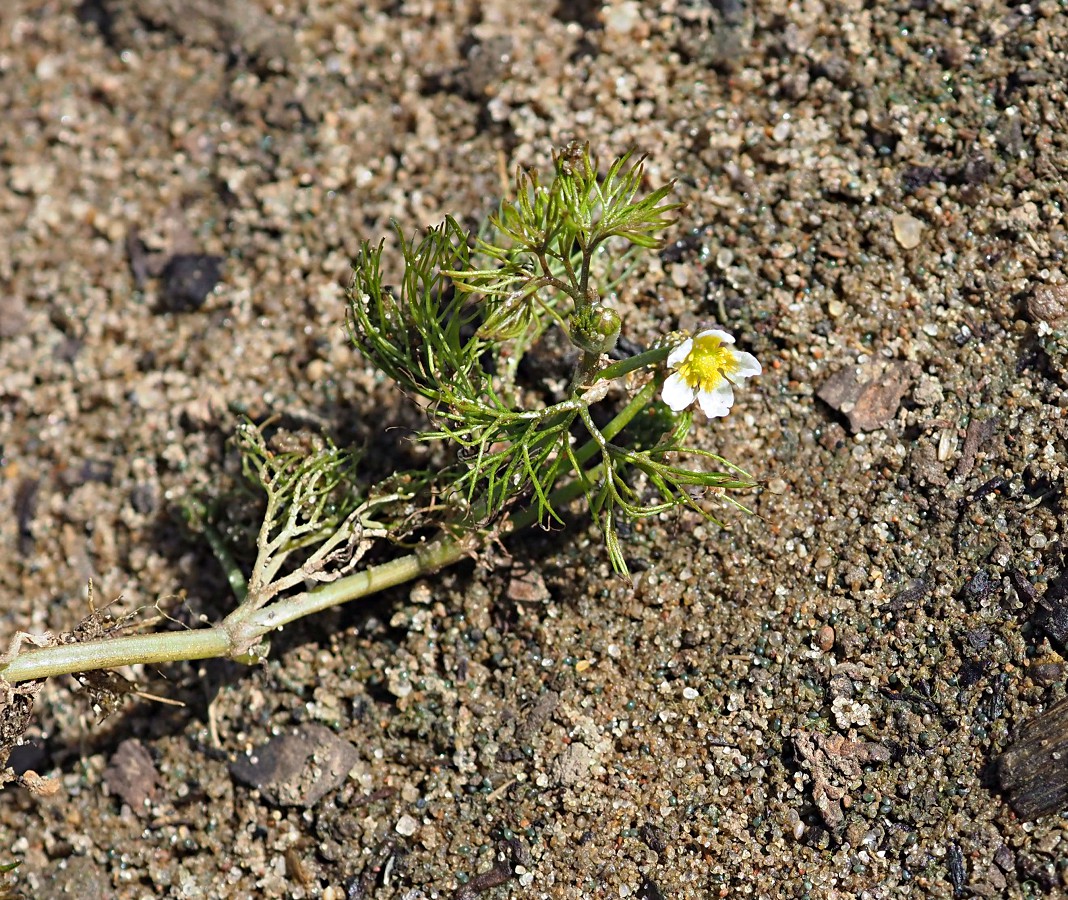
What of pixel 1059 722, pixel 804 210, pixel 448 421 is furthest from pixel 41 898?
pixel 804 210

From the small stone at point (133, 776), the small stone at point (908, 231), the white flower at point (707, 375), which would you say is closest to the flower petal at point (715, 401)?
the white flower at point (707, 375)

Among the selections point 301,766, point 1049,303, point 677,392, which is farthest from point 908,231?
point 301,766

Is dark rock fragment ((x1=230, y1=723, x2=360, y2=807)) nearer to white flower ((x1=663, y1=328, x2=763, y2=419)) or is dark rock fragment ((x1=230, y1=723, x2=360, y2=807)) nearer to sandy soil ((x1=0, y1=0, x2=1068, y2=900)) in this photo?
sandy soil ((x1=0, y1=0, x2=1068, y2=900))

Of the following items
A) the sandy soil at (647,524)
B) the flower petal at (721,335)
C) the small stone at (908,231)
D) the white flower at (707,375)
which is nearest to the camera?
the flower petal at (721,335)

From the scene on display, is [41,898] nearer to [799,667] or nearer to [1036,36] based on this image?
[799,667]

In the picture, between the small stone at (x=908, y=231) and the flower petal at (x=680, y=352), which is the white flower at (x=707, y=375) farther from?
the small stone at (x=908, y=231)

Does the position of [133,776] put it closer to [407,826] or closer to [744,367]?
[407,826]
